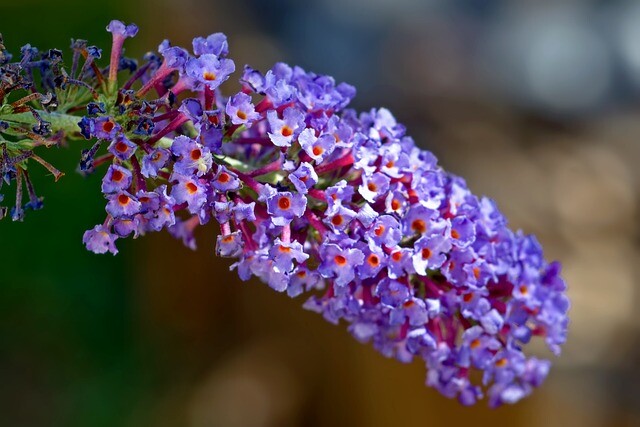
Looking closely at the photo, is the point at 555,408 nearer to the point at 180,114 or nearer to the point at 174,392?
the point at 174,392

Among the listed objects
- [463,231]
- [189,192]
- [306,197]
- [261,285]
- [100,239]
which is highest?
[261,285]

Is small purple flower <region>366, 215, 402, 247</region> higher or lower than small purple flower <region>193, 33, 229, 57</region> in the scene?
lower

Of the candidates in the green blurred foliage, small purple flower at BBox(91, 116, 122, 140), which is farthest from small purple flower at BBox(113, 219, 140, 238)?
the green blurred foliage

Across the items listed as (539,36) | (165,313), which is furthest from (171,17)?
(539,36)

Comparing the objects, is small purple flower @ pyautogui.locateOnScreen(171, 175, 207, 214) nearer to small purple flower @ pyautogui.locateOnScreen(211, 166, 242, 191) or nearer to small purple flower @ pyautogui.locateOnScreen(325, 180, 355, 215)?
small purple flower @ pyautogui.locateOnScreen(211, 166, 242, 191)

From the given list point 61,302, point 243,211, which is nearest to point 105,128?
point 243,211

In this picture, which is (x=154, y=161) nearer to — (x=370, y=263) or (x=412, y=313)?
(x=370, y=263)

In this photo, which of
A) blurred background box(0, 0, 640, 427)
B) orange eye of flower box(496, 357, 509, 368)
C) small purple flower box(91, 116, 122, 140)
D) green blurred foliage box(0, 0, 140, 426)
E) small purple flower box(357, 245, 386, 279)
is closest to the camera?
small purple flower box(91, 116, 122, 140)

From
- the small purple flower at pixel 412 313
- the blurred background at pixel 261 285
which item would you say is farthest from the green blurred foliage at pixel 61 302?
the small purple flower at pixel 412 313
